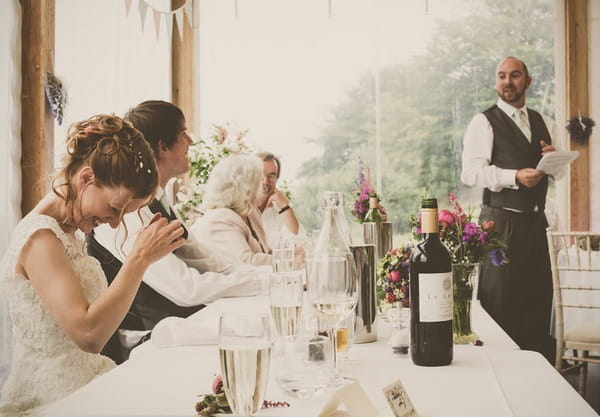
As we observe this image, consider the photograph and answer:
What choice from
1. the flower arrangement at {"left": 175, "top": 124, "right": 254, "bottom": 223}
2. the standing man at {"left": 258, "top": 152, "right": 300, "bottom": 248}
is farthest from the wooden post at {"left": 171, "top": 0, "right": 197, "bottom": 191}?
the flower arrangement at {"left": 175, "top": 124, "right": 254, "bottom": 223}

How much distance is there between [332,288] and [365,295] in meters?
0.27

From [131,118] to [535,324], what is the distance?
2.38 metres

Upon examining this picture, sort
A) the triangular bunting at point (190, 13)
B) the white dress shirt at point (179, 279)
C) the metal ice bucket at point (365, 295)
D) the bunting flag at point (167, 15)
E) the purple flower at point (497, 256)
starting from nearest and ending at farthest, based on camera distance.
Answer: the metal ice bucket at point (365, 295)
the purple flower at point (497, 256)
the white dress shirt at point (179, 279)
the bunting flag at point (167, 15)
the triangular bunting at point (190, 13)

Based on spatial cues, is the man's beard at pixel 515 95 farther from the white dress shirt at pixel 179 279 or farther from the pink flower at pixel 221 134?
the white dress shirt at pixel 179 279

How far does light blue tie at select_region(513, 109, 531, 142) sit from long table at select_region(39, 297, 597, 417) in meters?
2.90

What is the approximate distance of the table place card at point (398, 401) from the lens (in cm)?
77

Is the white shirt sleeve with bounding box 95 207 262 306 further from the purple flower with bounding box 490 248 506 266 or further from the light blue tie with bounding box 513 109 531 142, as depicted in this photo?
the light blue tie with bounding box 513 109 531 142

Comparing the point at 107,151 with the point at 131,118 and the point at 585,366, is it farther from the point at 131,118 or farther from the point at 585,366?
the point at 585,366

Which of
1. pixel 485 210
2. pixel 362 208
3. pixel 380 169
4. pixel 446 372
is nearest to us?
pixel 446 372

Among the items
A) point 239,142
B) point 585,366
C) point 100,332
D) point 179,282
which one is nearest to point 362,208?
point 179,282

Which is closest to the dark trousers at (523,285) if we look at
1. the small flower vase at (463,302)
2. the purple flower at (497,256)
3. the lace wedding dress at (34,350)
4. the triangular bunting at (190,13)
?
the purple flower at (497,256)

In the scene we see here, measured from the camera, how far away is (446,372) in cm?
103

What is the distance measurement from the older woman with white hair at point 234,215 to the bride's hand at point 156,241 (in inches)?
53.7

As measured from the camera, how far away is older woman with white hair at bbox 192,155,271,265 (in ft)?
9.58
